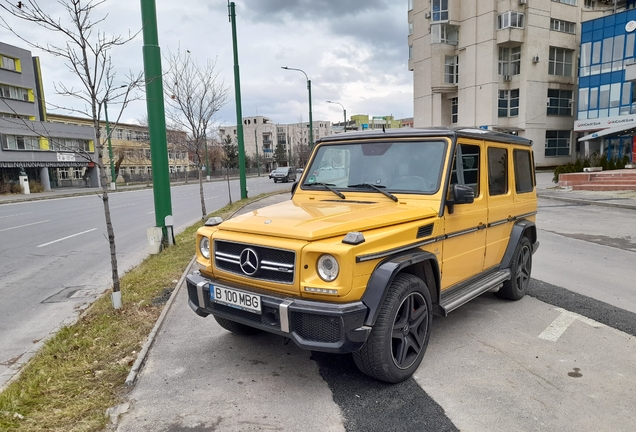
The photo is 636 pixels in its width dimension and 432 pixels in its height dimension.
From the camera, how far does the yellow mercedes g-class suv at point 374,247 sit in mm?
3055

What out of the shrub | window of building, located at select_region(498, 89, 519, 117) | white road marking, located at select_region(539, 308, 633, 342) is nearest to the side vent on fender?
white road marking, located at select_region(539, 308, 633, 342)

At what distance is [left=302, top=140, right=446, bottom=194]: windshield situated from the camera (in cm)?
408

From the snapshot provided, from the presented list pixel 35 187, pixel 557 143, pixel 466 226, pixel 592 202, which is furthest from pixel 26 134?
pixel 557 143

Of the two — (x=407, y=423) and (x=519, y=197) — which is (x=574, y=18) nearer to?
(x=519, y=197)

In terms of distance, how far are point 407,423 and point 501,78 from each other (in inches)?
1701

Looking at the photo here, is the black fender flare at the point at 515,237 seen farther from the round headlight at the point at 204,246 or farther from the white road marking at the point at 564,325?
the round headlight at the point at 204,246

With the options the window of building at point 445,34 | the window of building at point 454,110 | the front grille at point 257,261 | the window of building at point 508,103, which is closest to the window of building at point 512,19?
the window of building at point 445,34

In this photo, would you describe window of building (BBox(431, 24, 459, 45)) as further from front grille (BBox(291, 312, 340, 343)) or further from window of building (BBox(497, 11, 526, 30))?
front grille (BBox(291, 312, 340, 343))

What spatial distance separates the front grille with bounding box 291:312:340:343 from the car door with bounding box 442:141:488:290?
4.76 feet

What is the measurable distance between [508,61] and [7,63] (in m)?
49.7

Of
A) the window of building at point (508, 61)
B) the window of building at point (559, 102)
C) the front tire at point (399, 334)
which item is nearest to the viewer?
the front tire at point (399, 334)

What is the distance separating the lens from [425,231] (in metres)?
3.66

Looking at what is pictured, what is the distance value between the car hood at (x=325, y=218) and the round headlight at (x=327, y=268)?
17 centimetres

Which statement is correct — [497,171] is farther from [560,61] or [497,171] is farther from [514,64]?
[560,61]
